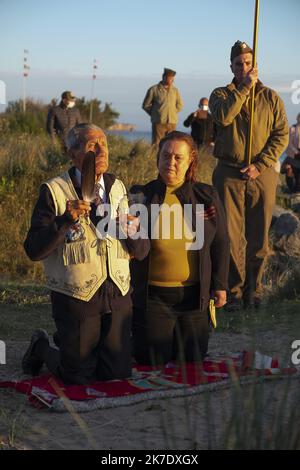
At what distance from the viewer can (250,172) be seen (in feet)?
22.9

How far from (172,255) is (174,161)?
542mm

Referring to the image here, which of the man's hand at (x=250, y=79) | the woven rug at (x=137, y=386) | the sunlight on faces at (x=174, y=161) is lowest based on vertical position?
the woven rug at (x=137, y=386)

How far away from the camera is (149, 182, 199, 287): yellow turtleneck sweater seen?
17.1ft

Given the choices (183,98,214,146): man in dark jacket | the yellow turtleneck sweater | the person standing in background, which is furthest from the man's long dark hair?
the person standing in background

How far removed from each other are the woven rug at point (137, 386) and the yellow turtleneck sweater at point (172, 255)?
0.51 meters

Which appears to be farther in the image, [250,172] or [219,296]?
[250,172]

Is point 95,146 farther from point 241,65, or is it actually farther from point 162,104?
point 162,104

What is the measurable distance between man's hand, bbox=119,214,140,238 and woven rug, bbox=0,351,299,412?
2.53 ft

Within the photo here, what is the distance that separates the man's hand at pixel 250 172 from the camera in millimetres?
6996

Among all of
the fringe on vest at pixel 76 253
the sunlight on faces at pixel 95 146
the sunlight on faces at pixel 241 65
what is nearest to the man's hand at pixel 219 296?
the fringe on vest at pixel 76 253
